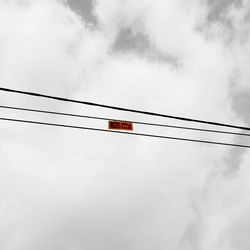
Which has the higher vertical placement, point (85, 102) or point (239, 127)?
point (239, 127)

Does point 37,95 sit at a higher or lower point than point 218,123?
lower

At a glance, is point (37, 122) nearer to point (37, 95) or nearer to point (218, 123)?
point (37, 95)

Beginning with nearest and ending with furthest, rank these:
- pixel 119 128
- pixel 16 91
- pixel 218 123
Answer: pixel 16 91
pixel 218 123
pixel 119 128

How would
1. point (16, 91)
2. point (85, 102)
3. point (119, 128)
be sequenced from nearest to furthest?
1. point (16, 91)
2. point (85, 102)
3. point (119, 128)

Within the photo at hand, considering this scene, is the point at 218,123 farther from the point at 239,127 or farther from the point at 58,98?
the point at 58,98

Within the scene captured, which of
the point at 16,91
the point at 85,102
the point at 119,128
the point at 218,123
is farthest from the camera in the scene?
the point at 119,128

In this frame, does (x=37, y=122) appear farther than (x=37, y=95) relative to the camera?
Yes

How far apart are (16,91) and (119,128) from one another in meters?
3.16

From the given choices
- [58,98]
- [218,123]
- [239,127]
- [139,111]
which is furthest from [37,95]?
[239,127]

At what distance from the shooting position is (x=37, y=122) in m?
9.07

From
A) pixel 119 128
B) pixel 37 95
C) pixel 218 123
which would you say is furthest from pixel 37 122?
pixel 218 123

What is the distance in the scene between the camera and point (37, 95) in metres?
7.88

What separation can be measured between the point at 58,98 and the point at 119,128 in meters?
2.43

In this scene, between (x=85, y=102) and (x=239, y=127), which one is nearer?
(x=85, y=102)
